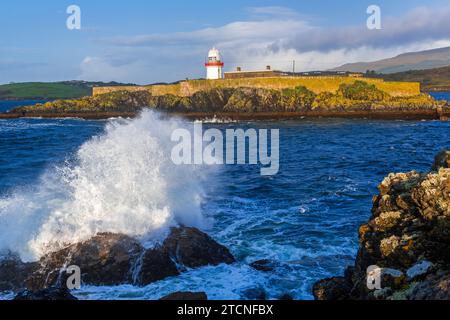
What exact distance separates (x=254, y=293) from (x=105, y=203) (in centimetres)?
442

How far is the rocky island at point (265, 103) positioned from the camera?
47.3 meters

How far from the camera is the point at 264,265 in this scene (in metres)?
8.85

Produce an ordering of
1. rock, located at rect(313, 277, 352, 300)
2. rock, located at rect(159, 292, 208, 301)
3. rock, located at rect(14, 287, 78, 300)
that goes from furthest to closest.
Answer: rock, located at rect(313, 277, 352, 300) → rock, located at rect(159, 292, 208, 301) → rock, located at rect(14, 287, 78, 300)

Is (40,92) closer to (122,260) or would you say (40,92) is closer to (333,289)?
(122,260)

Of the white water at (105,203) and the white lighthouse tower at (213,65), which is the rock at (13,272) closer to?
the white water at (105,203)

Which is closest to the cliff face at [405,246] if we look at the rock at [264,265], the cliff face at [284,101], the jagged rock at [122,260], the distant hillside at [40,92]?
the rock at [264,265]

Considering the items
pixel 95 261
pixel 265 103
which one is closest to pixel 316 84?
pixel 265 103

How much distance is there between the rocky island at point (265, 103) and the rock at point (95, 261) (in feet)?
132

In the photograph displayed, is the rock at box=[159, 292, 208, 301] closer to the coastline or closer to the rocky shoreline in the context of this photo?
the rocky shoreline

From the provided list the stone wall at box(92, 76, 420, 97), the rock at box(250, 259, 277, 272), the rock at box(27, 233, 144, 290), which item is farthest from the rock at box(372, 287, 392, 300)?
the stone wall at box(92, 76, 420, 97)

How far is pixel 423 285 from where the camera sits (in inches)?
195

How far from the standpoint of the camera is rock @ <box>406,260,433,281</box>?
5.38m

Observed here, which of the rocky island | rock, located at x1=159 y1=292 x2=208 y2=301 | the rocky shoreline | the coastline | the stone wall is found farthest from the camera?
the stone wall

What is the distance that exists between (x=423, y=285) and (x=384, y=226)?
1.82 metres
